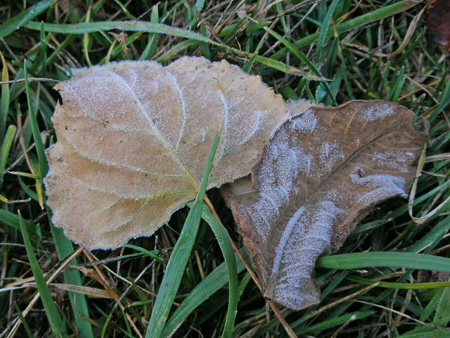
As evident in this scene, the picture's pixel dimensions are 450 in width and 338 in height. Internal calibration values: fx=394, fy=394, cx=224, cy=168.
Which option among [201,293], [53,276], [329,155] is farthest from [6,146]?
[329,155]

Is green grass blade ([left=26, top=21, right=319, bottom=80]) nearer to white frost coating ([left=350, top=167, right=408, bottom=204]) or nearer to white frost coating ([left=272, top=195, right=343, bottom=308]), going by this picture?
white frost coating ([left=350, top=167, right=408, bottom=204])

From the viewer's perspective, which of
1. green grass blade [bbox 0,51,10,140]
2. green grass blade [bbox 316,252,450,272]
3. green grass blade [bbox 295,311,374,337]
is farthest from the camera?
green grass blade [bbox 0,51,10,140]

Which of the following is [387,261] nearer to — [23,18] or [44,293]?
[44,293]

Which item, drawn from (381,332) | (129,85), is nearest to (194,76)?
Answer: (129,85)

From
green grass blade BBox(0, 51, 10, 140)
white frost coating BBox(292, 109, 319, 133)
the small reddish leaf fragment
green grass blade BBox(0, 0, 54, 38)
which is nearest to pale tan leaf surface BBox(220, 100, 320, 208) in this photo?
white frost coating BBox(292, 109, 319, 133)

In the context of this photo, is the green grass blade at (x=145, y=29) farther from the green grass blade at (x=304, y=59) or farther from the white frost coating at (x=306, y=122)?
the white frost coating at (x=306, y=122)

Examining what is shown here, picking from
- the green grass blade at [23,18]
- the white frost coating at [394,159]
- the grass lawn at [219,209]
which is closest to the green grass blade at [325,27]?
the grass lawn at [219,209]

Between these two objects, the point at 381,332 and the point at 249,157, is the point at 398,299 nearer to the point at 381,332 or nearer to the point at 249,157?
the point at 381,332
